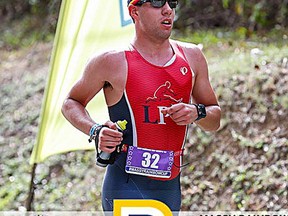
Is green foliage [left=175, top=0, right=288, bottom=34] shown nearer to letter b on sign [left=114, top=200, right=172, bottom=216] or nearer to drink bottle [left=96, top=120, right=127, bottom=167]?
letter b on sign [left=114, top=200, right=172, bottom=216]

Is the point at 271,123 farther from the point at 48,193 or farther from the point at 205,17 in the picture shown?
the point at 205,17

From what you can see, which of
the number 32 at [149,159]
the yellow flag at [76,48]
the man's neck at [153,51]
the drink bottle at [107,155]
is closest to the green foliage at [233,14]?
the yellow flag at [76,48]

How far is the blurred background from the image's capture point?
6.25 m

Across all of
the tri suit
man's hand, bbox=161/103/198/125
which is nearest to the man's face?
the tri suit

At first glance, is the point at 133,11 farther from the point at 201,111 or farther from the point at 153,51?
the point at 201,111

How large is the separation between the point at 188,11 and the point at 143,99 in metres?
6.10

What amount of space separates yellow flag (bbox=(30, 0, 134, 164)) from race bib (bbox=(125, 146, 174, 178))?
100cm

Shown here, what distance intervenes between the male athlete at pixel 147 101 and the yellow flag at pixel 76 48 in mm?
921

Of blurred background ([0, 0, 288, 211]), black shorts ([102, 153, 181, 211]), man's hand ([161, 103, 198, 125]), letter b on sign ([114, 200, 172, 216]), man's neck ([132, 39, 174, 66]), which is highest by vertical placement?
man's neck ([132, 39, 174, 66])

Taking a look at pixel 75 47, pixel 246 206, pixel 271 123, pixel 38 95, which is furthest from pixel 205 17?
pixel 75 47

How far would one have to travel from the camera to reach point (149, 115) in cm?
379

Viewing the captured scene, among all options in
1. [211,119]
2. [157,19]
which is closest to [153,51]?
[157,19]

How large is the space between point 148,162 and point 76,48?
1357mm

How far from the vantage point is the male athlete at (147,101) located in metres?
3.76
